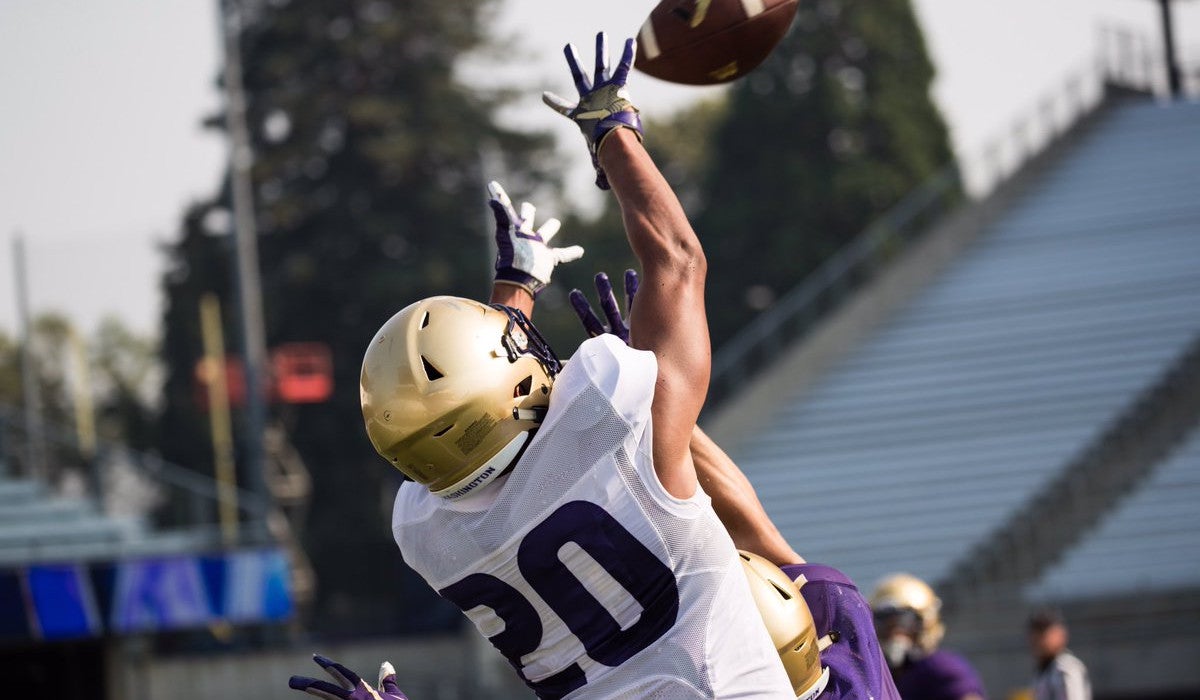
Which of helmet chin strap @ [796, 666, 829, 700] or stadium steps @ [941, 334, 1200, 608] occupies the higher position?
helmet chin strap @ [796, 666, 829, 700]

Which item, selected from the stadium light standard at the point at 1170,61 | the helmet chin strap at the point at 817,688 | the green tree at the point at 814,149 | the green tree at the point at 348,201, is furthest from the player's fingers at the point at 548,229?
the green tree at the point at 814,149

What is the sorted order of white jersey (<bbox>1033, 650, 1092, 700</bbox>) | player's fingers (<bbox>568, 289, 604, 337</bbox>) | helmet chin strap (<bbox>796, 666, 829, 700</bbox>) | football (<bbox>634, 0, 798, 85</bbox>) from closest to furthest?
1. helmet chin strap (<bbox>796, 666, 829, 700</bbox>)
2. player's fingers (<bbox>568, 289, 604, 337</bbox>)
3. football (<bbox>634, 0, 798, 85</bbox>)
4. white jersey (<bbox>1033, 650, 1092, 700</bbox>)

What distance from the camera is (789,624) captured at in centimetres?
326

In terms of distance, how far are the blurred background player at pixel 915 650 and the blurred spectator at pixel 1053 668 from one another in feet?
4.73

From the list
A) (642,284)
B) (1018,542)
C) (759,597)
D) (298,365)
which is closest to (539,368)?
(642,284)

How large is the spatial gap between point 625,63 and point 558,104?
0.22 meters

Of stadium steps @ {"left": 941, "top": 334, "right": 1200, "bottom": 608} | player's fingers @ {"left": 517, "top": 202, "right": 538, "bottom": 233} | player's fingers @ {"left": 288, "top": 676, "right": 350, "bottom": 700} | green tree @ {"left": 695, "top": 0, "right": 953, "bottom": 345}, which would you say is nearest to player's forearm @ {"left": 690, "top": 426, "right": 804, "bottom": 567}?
player's fingers @ {"left": 517, "top": 202, "right": 538, "bottom": 233}

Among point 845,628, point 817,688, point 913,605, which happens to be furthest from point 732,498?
point 913,605

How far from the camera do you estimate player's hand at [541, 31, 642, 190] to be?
10.5 feet

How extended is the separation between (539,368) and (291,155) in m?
29.3

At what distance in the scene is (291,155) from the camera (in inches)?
1244

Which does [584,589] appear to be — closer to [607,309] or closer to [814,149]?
[607,309]

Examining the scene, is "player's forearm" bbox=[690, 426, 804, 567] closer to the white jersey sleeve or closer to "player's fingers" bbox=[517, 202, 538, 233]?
"player's fingers" bbox=[517, 202, 538, 233]

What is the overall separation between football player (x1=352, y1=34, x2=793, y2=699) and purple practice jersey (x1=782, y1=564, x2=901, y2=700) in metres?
0.41
